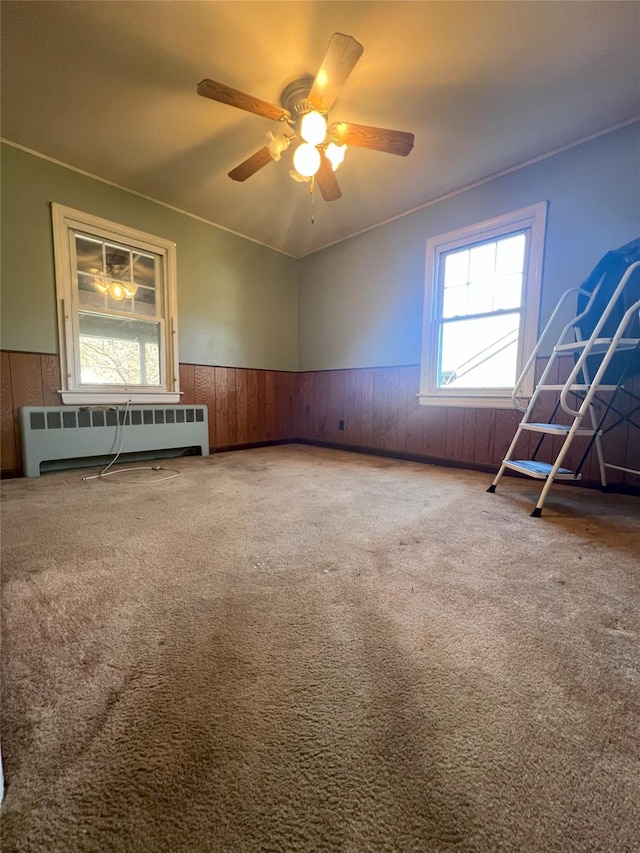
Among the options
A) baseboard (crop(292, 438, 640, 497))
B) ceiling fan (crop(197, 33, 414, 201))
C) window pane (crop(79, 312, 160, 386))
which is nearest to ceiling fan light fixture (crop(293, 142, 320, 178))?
ceiling fan (crop(197, 33, 414, 201))

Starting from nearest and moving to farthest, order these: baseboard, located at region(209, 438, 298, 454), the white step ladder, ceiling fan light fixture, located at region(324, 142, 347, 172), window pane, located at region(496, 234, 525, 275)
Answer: the white step ladder
ceiling fan light fixture, located at region(324, 142, 347, 172)
window pane, located at region(496, 234, 525, 275)
baseboard, located at region(209, 438, 298, 454)

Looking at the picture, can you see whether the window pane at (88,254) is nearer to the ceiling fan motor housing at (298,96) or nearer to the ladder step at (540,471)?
the ceiling fan motor housing at (298,96)

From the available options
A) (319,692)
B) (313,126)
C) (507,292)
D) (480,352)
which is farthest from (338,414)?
(319,692)

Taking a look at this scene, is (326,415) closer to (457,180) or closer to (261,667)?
(457,180)

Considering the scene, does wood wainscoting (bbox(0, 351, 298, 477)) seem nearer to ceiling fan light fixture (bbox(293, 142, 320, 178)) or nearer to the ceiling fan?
the ceiling fan

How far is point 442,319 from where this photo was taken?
289 cm

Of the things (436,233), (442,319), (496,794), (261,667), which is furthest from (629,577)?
(436,233)

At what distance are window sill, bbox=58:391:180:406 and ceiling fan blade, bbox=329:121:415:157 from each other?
245 cm

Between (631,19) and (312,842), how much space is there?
306 centimetres

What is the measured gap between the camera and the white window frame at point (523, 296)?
235 centimetres

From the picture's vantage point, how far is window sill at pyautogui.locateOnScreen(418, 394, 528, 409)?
2553mm

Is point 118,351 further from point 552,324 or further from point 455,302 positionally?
point 552,324

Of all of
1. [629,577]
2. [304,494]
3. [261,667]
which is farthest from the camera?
[304,494]

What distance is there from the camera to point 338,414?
3762 millimetres
